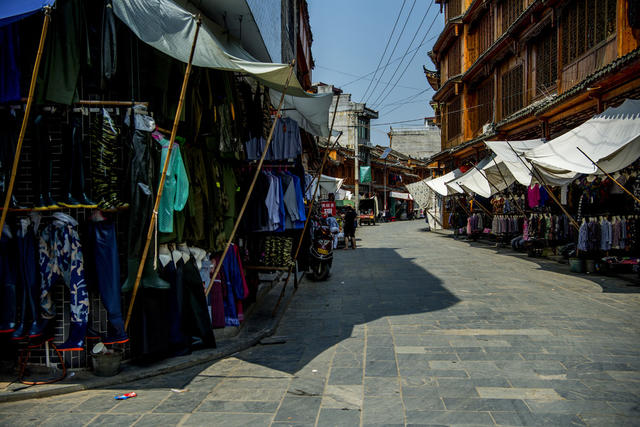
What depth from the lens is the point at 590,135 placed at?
924 cm

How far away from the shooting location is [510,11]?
21.6 metres

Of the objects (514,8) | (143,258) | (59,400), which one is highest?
(514,8)

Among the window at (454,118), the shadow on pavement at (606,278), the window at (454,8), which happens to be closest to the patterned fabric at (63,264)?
the shadow on pavement at (606,278)

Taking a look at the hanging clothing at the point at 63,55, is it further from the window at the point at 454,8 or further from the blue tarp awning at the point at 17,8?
the window at the point at 454,8

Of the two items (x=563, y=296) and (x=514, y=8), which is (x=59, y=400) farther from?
(x=514, y=8)

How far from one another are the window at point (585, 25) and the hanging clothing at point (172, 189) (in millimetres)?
12470

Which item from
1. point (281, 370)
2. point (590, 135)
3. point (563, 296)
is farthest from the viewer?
point (590, 135)

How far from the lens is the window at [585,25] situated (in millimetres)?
12758

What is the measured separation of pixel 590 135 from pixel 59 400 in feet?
31.5

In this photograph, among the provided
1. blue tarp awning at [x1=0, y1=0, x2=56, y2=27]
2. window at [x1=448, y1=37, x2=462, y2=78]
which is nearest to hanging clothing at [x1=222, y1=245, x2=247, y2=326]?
blue tarp awning at [x1=0, y1=0, x2=56, y2=27]

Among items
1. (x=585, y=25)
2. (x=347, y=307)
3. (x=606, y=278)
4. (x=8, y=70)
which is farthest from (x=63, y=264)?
(x=585, y=25)

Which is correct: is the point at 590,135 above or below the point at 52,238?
above

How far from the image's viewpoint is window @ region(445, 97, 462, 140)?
2853 centimetres

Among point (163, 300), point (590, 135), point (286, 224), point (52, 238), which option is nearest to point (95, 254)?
point (52, 238)
